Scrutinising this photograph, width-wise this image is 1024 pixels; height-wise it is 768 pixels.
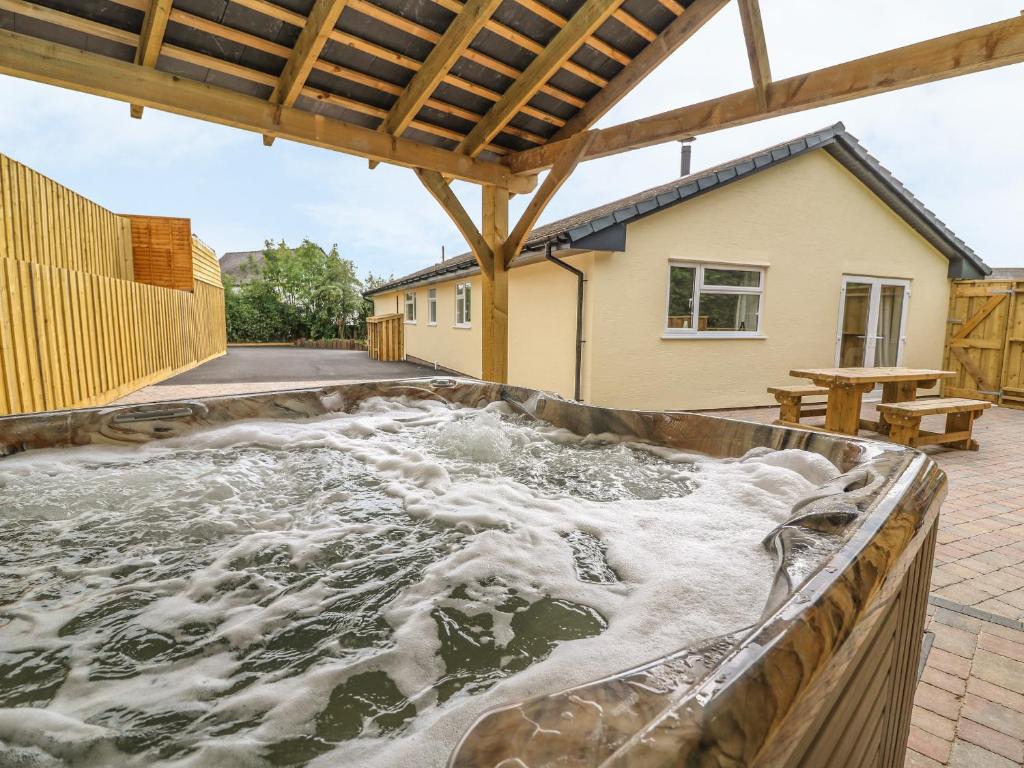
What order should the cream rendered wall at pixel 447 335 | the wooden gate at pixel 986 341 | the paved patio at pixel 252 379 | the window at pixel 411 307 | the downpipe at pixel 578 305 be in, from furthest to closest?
the window at pixel 411 307, the cream rendered wall at pixel 447 335, the wooden gate at pixel 986 341, the paved patio at pixel 252 379, the downpipe at pixel 578 305

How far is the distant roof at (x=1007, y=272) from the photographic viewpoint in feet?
26.7

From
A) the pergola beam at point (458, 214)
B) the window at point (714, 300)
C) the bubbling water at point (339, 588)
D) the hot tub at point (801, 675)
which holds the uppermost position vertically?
the pergola beam at point (458, 214)

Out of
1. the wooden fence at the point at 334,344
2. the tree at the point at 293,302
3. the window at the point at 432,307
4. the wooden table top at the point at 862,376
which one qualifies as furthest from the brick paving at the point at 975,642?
the tree at the point at 293,302

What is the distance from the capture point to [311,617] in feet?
3.97

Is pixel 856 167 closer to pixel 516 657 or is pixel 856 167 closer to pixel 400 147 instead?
pixel 400 147

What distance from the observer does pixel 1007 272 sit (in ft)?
27.4

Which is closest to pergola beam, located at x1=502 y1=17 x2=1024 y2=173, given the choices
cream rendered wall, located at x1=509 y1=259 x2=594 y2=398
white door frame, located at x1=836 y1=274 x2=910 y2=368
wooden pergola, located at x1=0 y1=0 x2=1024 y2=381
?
wooden pergola, located at x1=0 y1=0 x2=1024 y2=381

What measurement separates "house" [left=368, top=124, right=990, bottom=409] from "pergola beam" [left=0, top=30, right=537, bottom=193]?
5.51 ft

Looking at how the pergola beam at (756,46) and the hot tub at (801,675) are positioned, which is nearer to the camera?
the hot tub at (801,675)

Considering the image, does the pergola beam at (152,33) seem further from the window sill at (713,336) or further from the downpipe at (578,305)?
the window sill at (713,336)

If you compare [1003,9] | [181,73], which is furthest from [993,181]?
[181,73]

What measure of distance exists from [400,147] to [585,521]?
143 inches

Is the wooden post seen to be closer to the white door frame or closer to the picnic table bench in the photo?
the picnic table bench

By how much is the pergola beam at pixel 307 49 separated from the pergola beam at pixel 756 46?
7.88 ft
